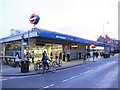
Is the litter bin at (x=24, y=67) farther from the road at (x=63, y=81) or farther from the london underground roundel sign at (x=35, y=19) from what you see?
the london underground roundel sign at (x=35, y=19)

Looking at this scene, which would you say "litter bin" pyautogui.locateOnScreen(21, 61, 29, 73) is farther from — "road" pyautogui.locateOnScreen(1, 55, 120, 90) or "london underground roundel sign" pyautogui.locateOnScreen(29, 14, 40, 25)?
"london underground roundel sign" pyautogui.locateOnScreen(29, 14, 40, 25)

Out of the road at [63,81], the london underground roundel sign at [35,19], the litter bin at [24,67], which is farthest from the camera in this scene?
the london underground roundel sign at [35,19]

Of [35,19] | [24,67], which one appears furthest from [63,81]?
[35,19]

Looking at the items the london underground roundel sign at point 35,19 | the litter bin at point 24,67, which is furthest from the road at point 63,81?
the london underground roundel sign at point 35,19

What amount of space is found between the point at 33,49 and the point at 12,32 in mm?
5548

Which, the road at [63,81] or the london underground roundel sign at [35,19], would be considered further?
the london underground roundel sign at [35,19]

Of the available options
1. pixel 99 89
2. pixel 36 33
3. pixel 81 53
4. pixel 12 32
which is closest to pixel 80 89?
pixel 99 89

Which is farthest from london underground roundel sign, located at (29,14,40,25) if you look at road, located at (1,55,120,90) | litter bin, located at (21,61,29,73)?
road, located at (1,55,120,90)

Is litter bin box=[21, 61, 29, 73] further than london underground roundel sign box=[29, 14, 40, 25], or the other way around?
london underground roundel sign box=[29, 14, 40, 25]

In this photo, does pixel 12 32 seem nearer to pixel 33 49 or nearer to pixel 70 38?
pixel 33 49

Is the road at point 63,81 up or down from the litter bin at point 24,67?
down

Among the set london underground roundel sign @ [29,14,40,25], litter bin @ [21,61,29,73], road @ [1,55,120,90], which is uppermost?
london underground roundel sign @ [29,14,40,25]

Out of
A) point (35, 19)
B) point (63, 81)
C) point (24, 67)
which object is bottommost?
point (63, 81)

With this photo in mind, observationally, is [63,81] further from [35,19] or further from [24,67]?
[35,19]
